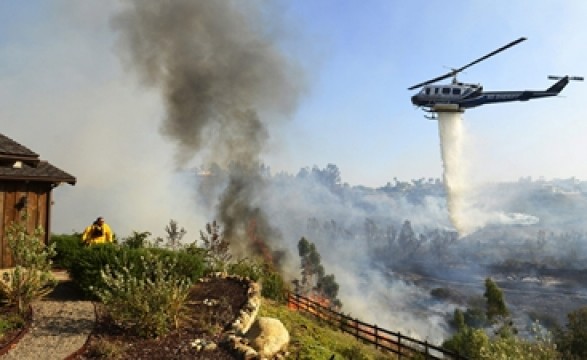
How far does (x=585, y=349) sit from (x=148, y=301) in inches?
958

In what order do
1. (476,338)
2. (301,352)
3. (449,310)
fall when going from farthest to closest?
(449,310) → (476,338) → (301,352)

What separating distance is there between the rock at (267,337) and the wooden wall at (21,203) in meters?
8.49

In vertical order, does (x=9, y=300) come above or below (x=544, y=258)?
above

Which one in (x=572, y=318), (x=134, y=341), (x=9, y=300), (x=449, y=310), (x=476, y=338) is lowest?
(x=449, y=310)

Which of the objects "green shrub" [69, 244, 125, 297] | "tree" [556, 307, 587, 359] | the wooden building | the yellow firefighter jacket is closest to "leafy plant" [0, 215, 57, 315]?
"green shrub" [69, 244, 125, 297]

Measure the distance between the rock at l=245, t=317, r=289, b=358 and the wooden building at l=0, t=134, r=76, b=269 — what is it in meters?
8.20

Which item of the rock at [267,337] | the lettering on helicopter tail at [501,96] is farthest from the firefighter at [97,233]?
the lettering on helicopter tail at [501,96]

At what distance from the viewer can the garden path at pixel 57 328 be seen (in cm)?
725

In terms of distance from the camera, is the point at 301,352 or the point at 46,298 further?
the point at 46,298

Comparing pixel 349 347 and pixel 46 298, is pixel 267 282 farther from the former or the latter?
pixel 46 298

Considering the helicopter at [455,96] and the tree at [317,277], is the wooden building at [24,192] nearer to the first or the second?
the helicopter at [455,96]

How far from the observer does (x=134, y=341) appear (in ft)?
26.5

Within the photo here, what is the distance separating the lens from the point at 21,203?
1414 centimetres

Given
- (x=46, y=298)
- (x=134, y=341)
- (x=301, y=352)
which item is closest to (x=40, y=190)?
(x=46, y=298)
